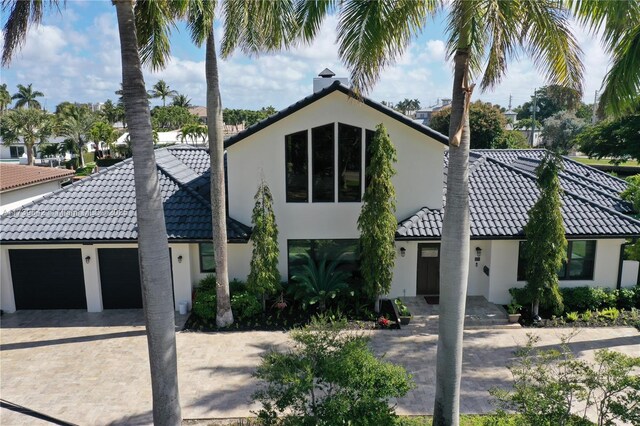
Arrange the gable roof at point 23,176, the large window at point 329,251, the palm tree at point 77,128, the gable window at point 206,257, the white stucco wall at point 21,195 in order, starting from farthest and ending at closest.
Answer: the palm tree at point 77,128
the gable roof at point 23,176
the white stucco wall at point 21,195
the large window at point 329,251
the gable window at point 206,257

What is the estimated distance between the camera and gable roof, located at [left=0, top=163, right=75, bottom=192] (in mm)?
21492

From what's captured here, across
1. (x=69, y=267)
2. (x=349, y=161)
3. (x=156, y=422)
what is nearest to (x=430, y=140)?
(x=349, y=161)

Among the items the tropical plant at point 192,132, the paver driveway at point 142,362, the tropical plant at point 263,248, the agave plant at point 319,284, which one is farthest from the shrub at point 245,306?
the tropical plant at point 192,132

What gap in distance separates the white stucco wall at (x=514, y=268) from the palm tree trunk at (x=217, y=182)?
910 cm

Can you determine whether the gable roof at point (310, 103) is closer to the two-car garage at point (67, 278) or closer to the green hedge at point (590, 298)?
the two-car garage at point (67, 278)

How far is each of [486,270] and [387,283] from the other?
3.99 meters

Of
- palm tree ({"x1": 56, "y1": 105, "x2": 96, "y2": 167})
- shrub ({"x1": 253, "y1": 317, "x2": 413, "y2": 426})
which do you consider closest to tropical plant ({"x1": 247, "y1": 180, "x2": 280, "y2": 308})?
shrub ({"x1": 253, "y1": 317, "x2": 413, "y2": 426})

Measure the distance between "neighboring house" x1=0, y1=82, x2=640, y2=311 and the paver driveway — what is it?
1457 millimetres

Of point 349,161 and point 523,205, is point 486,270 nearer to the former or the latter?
point 523,205

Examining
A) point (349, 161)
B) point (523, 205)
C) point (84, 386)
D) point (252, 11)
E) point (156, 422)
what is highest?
point (252, 11)

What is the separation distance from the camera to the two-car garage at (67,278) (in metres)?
16.2

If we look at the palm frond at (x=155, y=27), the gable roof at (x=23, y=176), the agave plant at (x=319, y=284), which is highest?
the palm frond at (x=155, y=27)

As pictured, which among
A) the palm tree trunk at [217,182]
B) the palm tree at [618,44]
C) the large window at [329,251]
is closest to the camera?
the palm tree at [618,44]

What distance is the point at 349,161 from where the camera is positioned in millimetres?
16500
